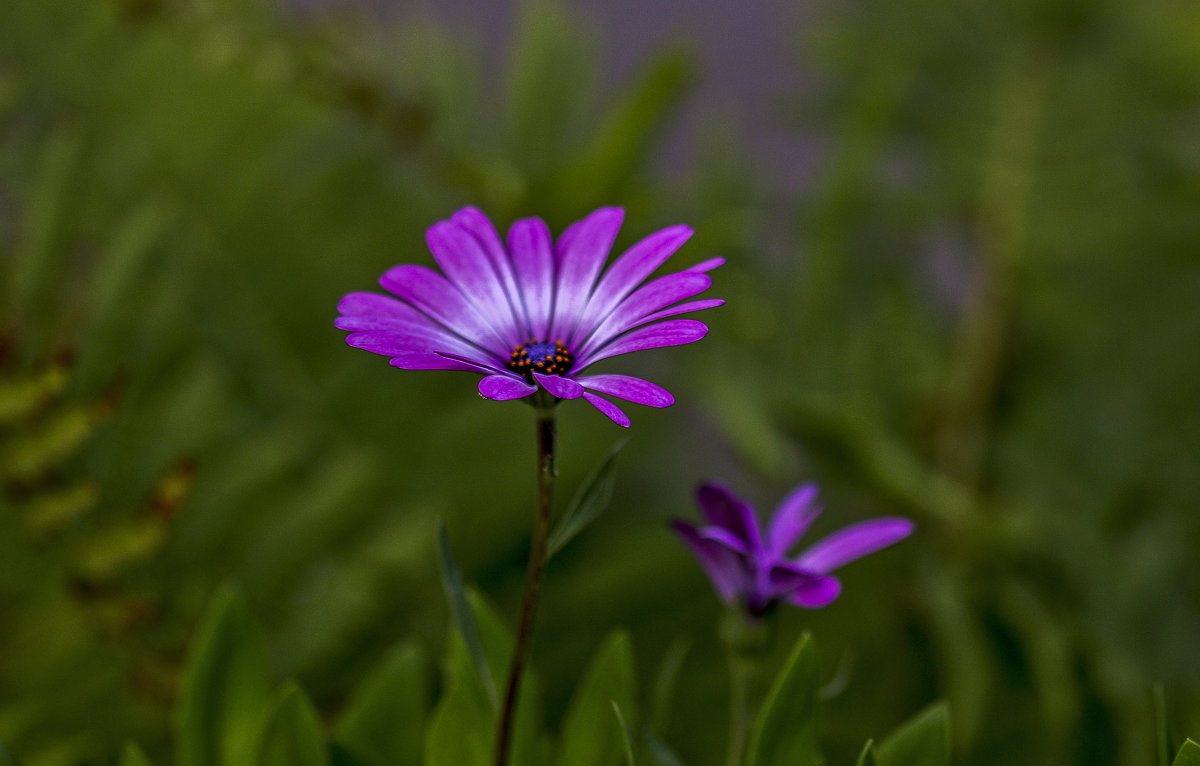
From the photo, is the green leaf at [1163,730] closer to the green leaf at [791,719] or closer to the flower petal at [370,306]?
the green leaf at [791,719]

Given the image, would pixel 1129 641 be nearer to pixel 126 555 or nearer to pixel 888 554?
pixel 888 554

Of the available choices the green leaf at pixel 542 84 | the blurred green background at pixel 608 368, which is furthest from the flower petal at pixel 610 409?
the green leaf at pixel 542 84

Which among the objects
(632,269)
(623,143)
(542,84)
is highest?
(542,84)

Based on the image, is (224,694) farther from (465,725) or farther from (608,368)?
(608,368)

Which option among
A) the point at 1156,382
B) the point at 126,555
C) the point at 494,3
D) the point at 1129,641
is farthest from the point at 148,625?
the point at 494,3

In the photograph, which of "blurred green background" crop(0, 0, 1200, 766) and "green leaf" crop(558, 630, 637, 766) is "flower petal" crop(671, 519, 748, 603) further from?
"blurred green background" crop(0, 0, 1200, 766)

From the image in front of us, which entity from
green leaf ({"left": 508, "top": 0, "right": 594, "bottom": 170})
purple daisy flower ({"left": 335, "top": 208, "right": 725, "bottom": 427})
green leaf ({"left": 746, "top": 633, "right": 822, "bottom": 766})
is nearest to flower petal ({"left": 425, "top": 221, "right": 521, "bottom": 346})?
purple daisy flower ({"left": 335, "top": 208, "right": 725, "bottom": 427})

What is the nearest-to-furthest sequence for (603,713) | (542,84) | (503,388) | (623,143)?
(503,388), (603,713), (623,143), (542,84)

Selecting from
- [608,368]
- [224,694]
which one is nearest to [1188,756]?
[224,694]
